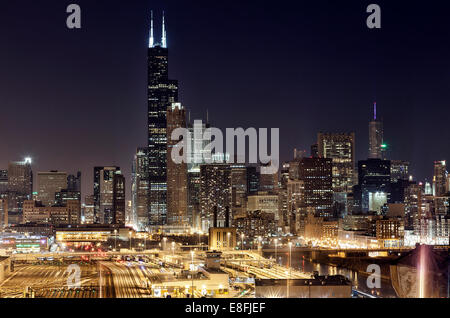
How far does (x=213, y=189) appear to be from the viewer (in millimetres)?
66812

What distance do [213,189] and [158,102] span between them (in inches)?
857

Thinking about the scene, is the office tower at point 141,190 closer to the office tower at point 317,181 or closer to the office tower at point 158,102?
the office tower at point 158,102

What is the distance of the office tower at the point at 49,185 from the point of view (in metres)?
81.1

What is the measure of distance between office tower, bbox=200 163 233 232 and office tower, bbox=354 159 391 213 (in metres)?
19.0

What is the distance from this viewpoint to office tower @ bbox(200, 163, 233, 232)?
66.3 meters

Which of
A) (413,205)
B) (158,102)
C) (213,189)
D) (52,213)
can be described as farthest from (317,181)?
(52,213)

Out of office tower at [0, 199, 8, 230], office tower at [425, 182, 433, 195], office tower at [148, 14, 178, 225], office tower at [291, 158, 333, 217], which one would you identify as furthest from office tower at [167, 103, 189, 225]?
office tower at [425, 182, 433, 195]

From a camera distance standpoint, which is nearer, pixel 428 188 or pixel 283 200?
pixel 283 200

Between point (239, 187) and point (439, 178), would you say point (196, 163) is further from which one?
point (439, 178)

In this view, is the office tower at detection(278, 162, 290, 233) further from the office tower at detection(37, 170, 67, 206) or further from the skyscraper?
the office tower at detection(37, 170, 67, 206)

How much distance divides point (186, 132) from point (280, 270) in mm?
53214

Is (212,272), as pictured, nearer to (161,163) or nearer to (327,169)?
(327,169)
